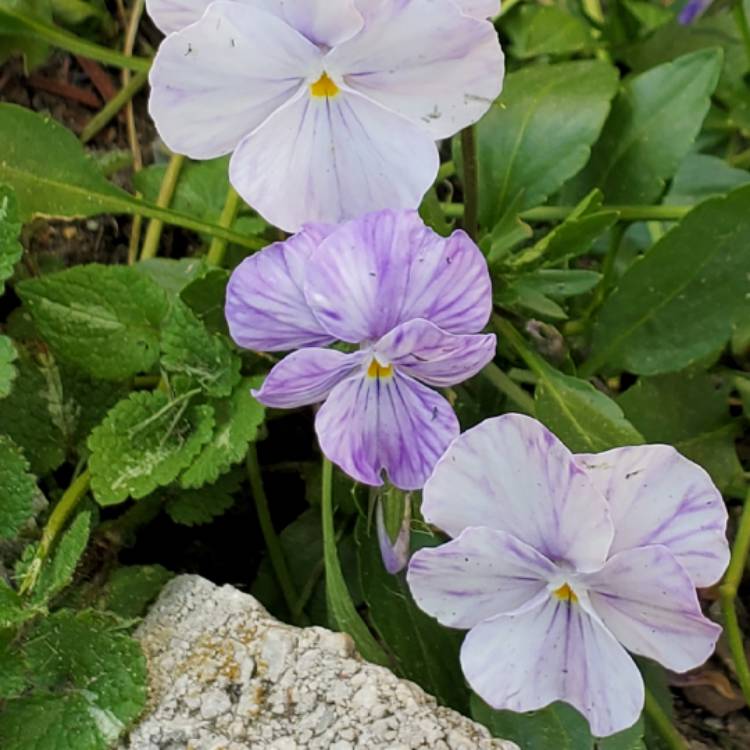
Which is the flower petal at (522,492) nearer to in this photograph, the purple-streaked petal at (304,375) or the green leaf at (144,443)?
the purple-streaked petal at (304,375)

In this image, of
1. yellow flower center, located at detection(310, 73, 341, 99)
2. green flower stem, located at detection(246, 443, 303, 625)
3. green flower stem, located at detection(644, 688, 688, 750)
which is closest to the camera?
yellow flower center, located at detection(310, 73, 341, 99)

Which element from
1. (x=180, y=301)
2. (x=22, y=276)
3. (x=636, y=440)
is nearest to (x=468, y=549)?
(x=636, y=440)

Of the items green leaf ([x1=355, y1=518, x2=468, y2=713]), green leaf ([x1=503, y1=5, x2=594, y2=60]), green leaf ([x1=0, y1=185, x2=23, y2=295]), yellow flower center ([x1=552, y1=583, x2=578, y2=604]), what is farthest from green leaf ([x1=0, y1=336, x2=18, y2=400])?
green leaf ([x1=503, y1=5, x2=594, y2=60])

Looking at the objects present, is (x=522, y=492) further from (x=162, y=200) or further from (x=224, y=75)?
(x=162, y=200)

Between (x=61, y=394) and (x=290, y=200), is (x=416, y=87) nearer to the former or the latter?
(x=290, y=200)

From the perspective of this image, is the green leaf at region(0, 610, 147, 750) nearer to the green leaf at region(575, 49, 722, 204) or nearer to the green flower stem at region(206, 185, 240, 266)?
the green flower stem at region(206, 185, 240, 266)

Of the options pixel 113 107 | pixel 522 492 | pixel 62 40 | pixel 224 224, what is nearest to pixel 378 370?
pixel 522 492

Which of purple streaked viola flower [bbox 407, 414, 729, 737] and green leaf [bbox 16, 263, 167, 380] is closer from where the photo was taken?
purple streaked viola flower [bbox 407, 414, 729, 737]

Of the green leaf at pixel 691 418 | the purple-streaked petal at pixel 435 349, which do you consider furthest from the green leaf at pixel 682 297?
the purple-streaked petal at pixel 435 349
